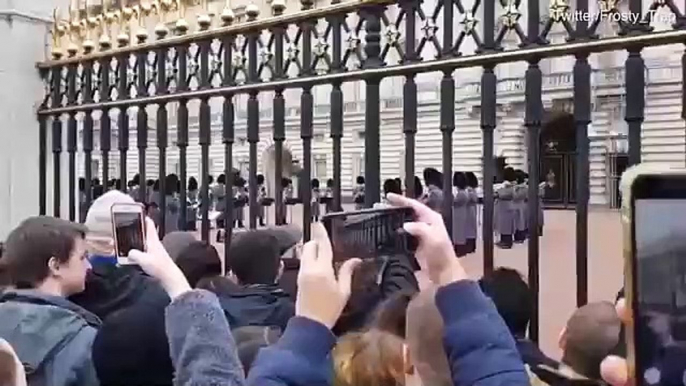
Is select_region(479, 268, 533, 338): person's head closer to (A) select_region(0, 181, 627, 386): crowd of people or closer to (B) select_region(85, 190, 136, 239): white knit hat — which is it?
(A) select_region(0, 181, 627, 386): crowd of people

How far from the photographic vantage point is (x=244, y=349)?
264cm

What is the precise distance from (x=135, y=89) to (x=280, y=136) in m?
1.30

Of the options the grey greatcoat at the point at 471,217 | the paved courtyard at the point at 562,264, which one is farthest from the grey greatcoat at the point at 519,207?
the grey greatcoat at the point at 471,217

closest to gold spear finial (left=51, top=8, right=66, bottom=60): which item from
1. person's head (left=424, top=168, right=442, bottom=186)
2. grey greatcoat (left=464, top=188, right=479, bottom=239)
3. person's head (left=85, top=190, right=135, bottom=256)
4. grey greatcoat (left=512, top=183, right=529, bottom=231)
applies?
person's head (left=85, top=190, right=135, bottom=256)

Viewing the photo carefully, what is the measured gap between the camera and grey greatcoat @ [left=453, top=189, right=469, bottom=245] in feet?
45.3

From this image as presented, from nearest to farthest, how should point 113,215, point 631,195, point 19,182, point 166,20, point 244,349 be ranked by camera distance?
point 631,195 → point 244,349 → point 113,215 → point 166,20 → point 19,182

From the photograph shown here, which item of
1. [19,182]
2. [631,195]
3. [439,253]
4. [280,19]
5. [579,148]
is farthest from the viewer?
[19,182]

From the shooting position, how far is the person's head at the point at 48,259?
3.05m

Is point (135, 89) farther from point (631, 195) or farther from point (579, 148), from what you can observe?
point (631, 195)

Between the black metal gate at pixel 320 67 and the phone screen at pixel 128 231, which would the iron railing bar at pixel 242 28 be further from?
the phone screen at pixel 128 231

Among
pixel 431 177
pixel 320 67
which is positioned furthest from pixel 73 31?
pixel 431 177

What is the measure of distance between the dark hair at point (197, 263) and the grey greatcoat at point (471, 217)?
1029 centimetres

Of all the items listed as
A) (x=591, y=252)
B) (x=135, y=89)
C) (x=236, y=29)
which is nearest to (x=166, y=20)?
(x=135, y=89)

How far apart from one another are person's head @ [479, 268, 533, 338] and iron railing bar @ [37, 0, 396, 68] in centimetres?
114
